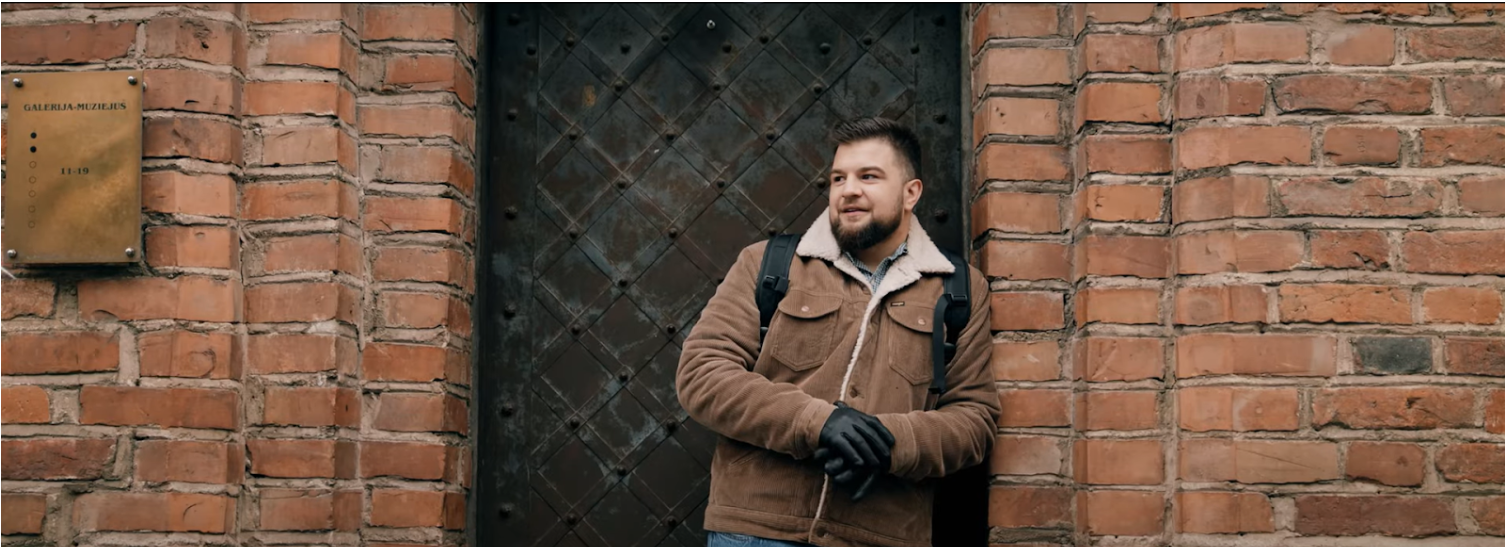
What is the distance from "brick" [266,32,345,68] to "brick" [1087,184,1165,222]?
6.22 ft

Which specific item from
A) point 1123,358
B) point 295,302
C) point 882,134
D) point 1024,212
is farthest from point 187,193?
point 1123,358

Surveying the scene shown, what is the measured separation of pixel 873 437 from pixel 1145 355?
2.43ft

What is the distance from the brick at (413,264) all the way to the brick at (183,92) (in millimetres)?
522

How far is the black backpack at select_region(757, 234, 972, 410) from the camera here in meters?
2.88

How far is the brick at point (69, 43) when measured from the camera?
9.94ft

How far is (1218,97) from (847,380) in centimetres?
108

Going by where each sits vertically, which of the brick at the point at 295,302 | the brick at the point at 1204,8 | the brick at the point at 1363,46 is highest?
the brick at the point at 1204,8

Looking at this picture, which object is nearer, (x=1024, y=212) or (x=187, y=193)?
(x=187, y=193)

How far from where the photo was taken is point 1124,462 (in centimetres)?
290

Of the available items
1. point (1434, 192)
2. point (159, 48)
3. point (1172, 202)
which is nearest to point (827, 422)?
point (1172, 202)

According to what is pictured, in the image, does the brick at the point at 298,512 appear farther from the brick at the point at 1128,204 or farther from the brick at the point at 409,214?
the brick at the point at 1128,204

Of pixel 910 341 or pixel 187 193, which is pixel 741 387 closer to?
pixel 910 341

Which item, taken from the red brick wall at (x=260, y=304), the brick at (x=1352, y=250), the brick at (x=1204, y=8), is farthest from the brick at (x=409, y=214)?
the brick at (x=1352, y=250)

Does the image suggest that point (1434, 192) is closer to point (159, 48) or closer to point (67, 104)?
point (159, 48)
